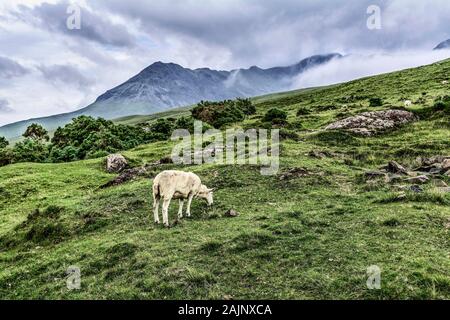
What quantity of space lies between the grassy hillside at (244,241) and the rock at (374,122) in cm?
1430

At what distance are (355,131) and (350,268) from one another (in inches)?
1400

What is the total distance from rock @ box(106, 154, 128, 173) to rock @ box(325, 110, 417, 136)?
2506 cm

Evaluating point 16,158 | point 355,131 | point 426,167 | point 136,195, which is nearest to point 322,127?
point 355,131

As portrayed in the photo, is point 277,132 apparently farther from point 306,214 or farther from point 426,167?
point 306,214

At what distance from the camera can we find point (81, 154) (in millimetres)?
59344

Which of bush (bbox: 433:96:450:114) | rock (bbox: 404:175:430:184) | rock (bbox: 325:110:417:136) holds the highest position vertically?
bush (bbox: 433:96:450:114)

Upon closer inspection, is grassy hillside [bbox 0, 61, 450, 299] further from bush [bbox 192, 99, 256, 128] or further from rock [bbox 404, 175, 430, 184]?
bush [bbox 192, 99, 256, 128]

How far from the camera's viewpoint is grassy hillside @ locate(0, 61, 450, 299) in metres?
13.5

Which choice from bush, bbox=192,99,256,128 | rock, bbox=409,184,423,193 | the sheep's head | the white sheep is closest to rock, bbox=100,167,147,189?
the sheep's head

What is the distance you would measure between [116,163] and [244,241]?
2926 cm

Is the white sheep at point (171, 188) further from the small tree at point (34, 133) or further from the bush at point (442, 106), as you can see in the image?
the small tree at point (34, 133)

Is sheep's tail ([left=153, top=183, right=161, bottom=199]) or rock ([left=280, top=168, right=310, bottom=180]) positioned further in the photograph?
rock ([left=280, top=168, right=310, bottom=180])

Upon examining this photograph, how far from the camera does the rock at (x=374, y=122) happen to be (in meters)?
48.2
